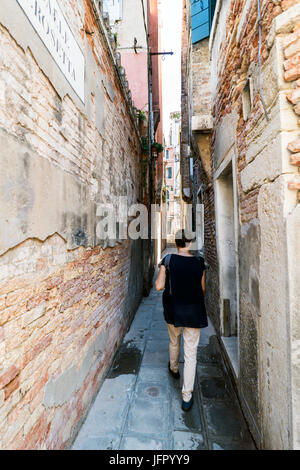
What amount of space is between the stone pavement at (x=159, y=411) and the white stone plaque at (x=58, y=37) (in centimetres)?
286

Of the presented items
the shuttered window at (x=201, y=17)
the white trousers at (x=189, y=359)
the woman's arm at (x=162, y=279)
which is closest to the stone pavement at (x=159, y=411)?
the white trousers at (x=189, y=359)

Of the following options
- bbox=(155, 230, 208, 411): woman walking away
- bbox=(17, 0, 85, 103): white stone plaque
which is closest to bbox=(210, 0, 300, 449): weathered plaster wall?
bbox=(155, 230, 208, 411): woman walking away

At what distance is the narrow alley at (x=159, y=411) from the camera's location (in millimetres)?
2014

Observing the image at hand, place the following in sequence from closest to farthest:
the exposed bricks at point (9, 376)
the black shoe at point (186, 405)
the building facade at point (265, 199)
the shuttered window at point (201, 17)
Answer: the exposed bricks at point (9, 376), the building facade at point (265, 199), the black shoe at point (186, 405), the shuttered window at point (201, 17)

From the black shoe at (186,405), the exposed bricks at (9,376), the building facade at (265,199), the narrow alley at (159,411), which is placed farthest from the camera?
the black shoe at (186,405)

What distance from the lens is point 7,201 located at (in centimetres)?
121

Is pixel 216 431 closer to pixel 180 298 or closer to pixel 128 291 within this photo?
pixel 180 298

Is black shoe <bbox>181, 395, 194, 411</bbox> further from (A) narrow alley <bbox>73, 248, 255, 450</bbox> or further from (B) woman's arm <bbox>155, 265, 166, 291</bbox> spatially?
(B) woman's arm <bbox>155, 265, 166, 291</bbox>

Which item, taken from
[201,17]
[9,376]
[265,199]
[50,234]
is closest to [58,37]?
[50,234]

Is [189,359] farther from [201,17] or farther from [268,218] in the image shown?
[201,17]

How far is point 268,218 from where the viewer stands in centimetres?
169

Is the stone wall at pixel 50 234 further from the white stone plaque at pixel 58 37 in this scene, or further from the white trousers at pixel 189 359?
the white trousers at pixel 189 359

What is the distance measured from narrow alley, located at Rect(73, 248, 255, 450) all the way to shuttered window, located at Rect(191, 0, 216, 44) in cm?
504

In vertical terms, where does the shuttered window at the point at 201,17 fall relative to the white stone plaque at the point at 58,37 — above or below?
above
